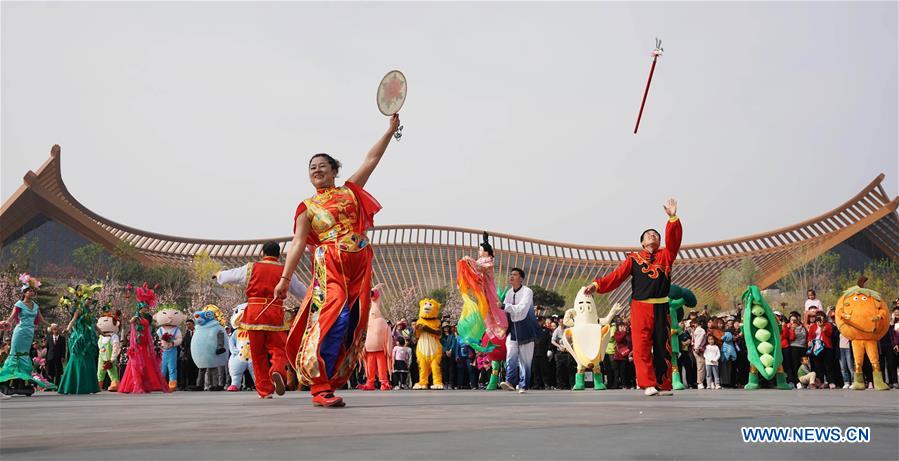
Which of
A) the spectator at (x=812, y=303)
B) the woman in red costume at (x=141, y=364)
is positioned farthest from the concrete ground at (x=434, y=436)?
the spectator at (x=812, y=303)

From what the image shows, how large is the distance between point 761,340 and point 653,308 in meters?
4.70

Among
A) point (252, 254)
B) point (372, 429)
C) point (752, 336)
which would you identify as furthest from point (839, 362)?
point (252, 254)

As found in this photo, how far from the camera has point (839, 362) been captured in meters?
13.8

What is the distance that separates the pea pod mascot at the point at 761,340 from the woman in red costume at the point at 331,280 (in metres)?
7.92

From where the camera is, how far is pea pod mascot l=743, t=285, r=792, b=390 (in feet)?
41.7

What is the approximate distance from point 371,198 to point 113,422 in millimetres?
2784

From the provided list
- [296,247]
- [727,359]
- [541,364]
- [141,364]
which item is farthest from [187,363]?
[296,247]

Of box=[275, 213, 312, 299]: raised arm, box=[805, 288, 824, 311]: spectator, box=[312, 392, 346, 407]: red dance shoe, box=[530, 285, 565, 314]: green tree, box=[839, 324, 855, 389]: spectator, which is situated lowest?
box=[312, 392, 346, 407]: red dance shoe

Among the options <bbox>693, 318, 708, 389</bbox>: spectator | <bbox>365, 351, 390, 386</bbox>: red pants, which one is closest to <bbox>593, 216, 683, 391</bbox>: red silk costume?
<bbox>693, 318, 708, 389</bbox>: spectator

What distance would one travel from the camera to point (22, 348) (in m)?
11.5

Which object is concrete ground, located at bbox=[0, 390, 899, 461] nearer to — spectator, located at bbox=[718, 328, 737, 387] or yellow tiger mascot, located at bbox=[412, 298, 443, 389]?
yellow tiger mascot, located at bbox=[412, 298, 443, 389]

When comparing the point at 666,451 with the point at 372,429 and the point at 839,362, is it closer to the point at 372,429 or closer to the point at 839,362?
the point at 372,429

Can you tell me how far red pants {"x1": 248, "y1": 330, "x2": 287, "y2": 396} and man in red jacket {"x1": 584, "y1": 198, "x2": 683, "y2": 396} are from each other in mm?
3310

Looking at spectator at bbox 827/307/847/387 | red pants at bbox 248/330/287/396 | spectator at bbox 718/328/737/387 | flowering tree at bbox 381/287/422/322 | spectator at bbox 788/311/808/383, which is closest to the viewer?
red pants at bbox 248/330/287/396
